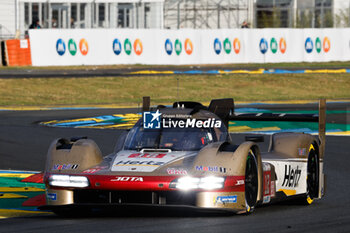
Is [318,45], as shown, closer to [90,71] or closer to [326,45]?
→ [326,45]

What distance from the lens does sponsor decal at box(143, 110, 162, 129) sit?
10555 millimetres

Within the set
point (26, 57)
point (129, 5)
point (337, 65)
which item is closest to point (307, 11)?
point (129, 5)

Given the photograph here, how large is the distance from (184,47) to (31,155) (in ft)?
A: 92.0

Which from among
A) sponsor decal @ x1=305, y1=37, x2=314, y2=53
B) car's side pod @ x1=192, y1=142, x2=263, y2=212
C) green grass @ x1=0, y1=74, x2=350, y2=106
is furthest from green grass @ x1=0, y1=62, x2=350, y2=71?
car's side pod @ x1=192, y1=142, x2=263, y2=212

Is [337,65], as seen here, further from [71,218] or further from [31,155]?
[71,218]

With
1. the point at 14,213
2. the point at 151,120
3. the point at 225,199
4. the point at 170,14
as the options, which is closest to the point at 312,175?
the point at 151,120

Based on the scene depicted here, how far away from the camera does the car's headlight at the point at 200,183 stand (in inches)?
357

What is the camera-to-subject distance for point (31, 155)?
1614 centimetres

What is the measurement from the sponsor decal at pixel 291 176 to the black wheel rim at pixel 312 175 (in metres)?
0.34

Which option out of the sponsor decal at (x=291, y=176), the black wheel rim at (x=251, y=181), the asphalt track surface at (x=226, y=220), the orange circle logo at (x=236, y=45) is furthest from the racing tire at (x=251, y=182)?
the orange circle logo at (x=236, y=45)

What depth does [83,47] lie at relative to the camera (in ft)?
135

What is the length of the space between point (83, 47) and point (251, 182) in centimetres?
3199

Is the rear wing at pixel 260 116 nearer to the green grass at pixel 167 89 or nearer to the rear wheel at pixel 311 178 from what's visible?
the rear wheel at pixel 311 178

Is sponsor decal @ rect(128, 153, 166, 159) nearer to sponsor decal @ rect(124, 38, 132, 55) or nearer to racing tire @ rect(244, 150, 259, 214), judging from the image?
racing tire @ rect(244, 150, 259, 214)
